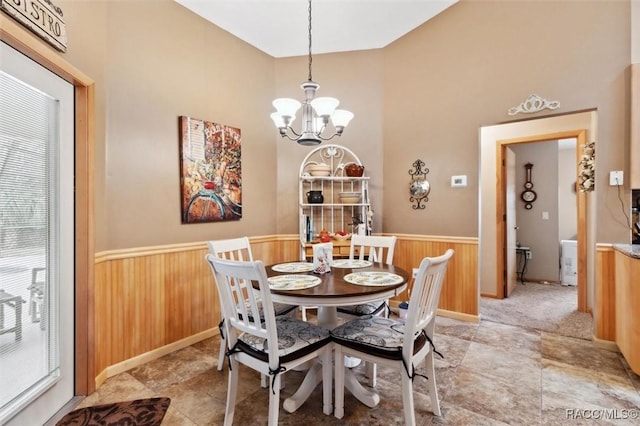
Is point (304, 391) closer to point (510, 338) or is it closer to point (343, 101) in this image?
point (510, 338)

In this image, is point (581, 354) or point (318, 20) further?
point (318, 20)

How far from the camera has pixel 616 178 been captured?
2.56 meters

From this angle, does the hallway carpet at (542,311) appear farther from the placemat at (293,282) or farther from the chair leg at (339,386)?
the placemat at (293,282)

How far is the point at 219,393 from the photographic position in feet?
6.86

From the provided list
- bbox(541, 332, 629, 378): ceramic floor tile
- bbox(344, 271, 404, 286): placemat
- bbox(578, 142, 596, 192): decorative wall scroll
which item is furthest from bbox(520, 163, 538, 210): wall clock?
bbox(344, 271, 404, 286): placemat

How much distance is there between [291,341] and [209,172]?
1.95 meters

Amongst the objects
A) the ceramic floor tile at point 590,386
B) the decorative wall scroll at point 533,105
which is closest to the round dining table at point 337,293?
the ceramic floor tile at point 590,386

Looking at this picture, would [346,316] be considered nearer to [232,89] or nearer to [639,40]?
[232,89]

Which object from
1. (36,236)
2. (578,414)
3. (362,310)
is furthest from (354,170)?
(36,236)

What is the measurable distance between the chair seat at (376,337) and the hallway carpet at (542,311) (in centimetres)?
217

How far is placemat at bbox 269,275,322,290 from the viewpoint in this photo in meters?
1.82

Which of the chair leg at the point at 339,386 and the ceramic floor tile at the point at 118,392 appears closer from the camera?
the chair leg at the point at 339,386

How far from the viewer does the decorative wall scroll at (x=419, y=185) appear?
141 inches

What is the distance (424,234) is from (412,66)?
6.44 feet
